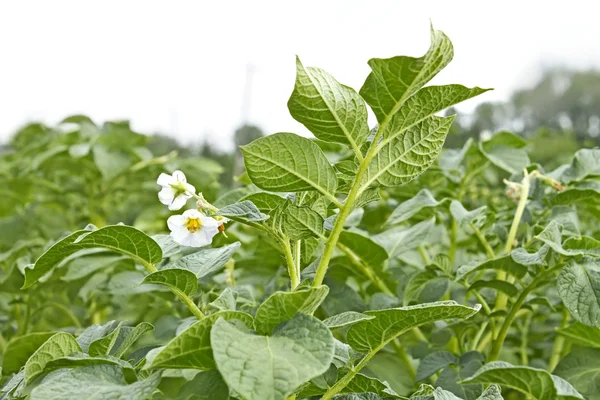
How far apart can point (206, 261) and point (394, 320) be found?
0.19 m

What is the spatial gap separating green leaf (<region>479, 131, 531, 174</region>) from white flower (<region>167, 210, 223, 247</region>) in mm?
709

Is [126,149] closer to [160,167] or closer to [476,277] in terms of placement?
[160,167]

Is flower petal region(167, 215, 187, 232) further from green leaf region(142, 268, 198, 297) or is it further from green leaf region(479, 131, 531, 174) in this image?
green leaf region(479, 131, 531, 174)

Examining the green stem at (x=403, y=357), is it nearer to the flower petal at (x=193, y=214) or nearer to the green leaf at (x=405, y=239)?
the green leaf at (x=405, y=239)

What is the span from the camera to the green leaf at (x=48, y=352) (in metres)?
0.54

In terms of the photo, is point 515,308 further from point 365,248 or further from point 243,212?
point 243,212

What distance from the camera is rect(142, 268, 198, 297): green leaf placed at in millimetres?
529

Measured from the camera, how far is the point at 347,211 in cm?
54

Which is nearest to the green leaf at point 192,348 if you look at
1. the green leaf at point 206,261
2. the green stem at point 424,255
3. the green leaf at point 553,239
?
the green leaf at point 206,261

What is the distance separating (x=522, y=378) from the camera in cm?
65

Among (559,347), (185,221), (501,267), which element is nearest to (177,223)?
(185,221)

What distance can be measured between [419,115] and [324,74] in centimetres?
9

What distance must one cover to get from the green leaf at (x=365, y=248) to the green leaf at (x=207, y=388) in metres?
0.43

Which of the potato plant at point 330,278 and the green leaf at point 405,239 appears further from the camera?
the green leaf at point 405,239
